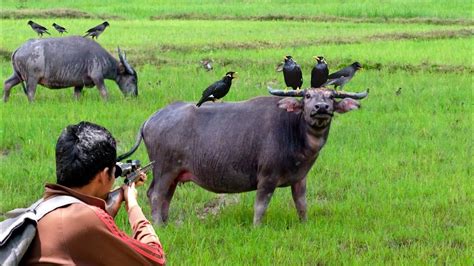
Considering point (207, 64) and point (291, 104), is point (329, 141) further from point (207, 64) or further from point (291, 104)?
point (207, 64)

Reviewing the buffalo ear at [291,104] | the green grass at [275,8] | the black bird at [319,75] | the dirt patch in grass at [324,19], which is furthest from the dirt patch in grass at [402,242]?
the green grass at [275,8]

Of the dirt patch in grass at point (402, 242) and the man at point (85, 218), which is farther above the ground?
the man at point (85, 218)

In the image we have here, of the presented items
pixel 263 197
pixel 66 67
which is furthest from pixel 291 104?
pixel 66 67

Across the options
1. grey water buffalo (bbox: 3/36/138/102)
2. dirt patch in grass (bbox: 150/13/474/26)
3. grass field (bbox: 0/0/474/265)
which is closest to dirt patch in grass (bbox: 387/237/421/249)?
grass field (bbox: 0/0/474/265)

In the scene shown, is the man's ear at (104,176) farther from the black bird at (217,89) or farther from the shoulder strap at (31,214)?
the black bird at (217,89)

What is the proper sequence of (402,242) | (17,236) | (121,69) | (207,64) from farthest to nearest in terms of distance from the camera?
(207,64)
(121,69)
(402,242)
(17,236)

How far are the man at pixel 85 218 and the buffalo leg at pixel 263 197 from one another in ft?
9.12

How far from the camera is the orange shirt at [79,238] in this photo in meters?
2.75

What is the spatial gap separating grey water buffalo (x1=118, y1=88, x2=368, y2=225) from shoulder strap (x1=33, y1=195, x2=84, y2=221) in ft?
9.91

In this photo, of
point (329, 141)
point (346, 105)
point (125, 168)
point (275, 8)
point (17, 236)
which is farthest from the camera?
point (275, 8)

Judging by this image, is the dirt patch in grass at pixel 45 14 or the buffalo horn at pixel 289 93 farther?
the dirt patch in grass at pixel 45 14

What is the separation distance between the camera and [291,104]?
5.80 metres

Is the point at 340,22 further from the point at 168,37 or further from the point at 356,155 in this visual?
the point at 356,155

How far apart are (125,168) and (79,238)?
509mm
